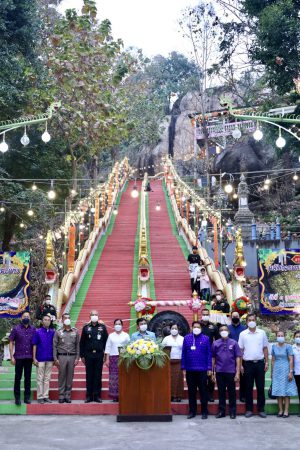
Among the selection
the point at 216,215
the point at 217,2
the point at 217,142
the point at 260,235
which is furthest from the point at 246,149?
the point at 216,215

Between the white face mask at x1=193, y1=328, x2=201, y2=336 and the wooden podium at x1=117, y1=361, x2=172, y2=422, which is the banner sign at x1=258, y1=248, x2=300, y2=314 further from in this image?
the wooden podium at x1=117, y1=361, x2=172, y2=422

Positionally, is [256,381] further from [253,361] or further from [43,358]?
[43,358]

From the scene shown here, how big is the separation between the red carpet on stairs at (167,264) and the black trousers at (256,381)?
605 centimetres

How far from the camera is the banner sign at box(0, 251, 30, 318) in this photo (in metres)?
14.3

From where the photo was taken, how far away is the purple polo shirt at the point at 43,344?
37.4 feet

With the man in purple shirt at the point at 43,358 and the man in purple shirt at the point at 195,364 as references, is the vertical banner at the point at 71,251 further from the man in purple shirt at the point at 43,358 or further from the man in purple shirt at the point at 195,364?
the man in purple shirt at the point at 195,364

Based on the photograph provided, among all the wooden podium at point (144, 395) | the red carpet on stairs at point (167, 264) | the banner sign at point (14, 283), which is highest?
the red carpet on stairs at point (167, 264)

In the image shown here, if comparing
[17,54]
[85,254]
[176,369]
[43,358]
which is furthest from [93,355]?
[17,54]

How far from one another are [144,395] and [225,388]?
55.8 inches

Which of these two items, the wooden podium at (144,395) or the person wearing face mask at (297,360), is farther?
the person wearing face mask at (297,360)

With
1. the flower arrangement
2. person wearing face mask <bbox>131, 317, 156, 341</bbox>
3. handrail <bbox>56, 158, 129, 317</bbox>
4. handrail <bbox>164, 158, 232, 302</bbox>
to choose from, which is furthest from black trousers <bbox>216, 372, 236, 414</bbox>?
handrail <bbox>56, 158, 129, 317</bbox>

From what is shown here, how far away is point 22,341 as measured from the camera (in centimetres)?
1136

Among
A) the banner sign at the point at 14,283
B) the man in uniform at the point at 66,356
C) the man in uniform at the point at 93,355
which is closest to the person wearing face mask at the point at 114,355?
the man in uniform at the point at 93,355

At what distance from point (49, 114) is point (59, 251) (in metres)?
12.8
